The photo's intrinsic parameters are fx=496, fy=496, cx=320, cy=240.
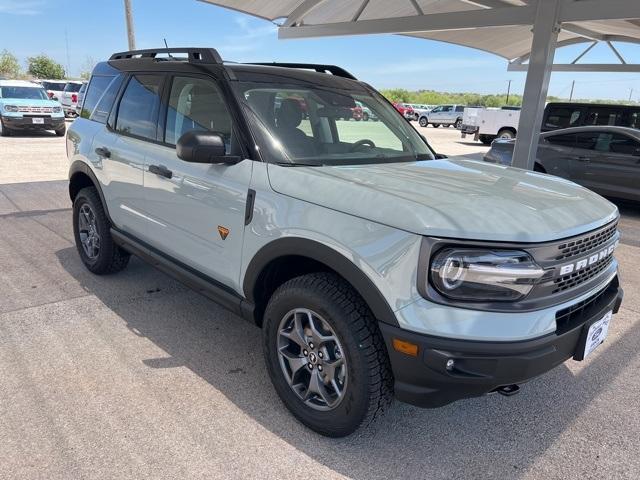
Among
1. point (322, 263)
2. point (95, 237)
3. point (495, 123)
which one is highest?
point (495, 123)

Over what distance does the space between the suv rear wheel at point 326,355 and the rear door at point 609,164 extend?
25.4 feet

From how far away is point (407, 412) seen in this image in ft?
9.25

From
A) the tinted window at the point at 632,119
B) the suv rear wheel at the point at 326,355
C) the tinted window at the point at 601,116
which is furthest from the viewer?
the tinted window at the point at 601,116

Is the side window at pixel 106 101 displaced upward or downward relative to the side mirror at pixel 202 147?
upward

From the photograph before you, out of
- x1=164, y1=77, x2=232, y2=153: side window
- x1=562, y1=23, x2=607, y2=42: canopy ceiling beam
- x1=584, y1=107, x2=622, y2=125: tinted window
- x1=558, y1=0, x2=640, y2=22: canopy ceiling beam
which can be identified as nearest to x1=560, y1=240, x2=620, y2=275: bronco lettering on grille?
x1=164, y1=77, x2=232, y2=153: side window

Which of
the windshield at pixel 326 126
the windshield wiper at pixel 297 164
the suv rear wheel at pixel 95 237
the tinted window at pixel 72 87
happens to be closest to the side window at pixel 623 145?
the windshield at pixel 326 126

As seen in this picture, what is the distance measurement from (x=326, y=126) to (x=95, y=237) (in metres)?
2.57

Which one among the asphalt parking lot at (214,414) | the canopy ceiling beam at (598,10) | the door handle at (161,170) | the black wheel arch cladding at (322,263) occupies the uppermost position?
the canopy ceiling beam at (598,10)

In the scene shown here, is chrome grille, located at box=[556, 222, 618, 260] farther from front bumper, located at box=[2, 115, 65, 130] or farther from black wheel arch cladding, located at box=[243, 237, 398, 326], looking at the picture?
front bumper, located at box=[2, 115, 65, 130]

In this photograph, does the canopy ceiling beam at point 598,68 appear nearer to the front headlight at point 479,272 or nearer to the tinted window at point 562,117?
the tinted window at point 562,117

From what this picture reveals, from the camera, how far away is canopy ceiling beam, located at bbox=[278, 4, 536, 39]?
28.6 feet

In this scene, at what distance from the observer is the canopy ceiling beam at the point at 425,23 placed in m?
8.72

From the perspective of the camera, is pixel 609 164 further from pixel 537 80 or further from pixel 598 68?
pixel 598 68

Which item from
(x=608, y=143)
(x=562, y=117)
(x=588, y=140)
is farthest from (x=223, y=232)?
(x=562, y=117)
